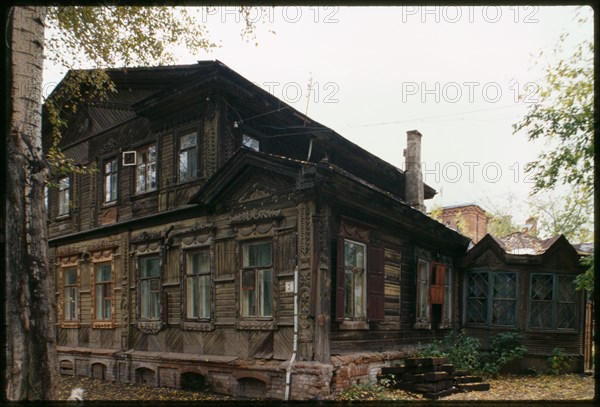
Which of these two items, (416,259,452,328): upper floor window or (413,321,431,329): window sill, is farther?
(416,259,452,328): upper floor window

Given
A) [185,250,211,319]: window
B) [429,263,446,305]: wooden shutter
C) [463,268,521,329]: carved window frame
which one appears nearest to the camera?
[185,250,211,319]: window

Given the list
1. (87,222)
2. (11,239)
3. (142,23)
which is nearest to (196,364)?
(11,239)

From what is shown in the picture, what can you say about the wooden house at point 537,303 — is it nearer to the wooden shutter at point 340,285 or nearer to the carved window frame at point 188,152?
the wooden shutter at point 340,285

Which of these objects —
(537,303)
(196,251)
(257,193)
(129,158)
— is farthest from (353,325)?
(129,158)

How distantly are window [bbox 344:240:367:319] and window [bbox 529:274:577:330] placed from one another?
695 cm

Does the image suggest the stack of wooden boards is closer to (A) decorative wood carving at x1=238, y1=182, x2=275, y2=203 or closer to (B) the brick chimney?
(A) decorative wood carving at x1=238, y1=182, x2=275, y2=203

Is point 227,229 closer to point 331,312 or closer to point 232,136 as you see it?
point 232,136

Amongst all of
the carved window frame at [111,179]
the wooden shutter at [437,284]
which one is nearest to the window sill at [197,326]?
the carved window frame at [111,179]

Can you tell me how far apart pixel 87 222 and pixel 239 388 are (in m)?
9.15

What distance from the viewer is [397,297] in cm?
1348

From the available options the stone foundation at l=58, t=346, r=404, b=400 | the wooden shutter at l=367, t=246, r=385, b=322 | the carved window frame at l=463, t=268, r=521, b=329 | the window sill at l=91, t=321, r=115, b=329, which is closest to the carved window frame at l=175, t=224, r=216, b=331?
the stone foundation at l=58, t=346, r=404, b=400

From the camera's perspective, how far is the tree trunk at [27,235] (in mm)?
6457

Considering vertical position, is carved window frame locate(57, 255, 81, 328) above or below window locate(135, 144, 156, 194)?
below

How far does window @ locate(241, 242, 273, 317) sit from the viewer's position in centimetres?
1114
